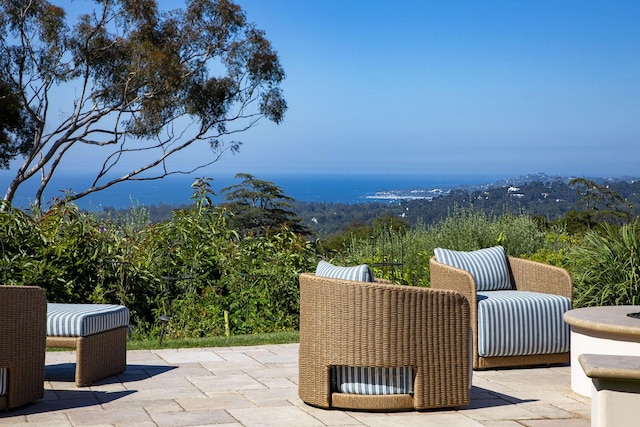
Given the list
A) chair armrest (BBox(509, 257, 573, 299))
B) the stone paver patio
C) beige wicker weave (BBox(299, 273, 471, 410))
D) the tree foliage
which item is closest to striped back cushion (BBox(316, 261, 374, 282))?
beige wicker weave (BBox(299, 273, 471, 410))

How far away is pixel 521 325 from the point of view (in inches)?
208

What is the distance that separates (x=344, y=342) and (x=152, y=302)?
3.60 meters

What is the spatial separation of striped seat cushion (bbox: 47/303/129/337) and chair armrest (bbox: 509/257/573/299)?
110 inches

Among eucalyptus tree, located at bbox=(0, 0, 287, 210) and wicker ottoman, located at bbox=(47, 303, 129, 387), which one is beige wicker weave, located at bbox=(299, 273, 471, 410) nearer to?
wicker ottoman, located at bbox=(47, 303, 129, 387)

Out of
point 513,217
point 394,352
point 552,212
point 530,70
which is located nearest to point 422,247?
point 513,217

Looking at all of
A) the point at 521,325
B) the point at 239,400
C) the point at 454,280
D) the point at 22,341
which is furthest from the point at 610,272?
the point at 22,341

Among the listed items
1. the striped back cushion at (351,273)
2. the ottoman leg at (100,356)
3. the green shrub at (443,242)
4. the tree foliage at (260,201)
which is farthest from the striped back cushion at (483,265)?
the tree foliage at (260,201)

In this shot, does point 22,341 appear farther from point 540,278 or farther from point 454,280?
point 540,278

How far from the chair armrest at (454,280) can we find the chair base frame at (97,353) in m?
2.07

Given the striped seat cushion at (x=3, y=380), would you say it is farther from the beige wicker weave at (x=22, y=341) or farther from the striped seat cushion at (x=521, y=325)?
the striped seat cushion at (x=521, y=325)

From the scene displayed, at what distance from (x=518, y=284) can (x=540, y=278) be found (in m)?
0.23

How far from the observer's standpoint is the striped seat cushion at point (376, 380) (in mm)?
4098

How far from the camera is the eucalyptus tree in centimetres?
1938

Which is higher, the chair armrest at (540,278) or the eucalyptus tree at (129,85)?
the eucalyptus tree at (129,85)
